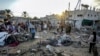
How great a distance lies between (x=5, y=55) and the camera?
33.5ft

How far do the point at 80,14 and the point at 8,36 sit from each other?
28.5m

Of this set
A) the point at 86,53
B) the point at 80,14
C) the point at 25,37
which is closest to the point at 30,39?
the point at 25,37

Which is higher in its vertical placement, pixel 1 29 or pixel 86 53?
pixel 1 29

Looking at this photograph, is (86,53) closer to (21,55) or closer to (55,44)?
(55,44)

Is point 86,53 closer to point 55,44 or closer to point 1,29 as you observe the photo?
point 55,44

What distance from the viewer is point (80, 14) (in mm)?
39469

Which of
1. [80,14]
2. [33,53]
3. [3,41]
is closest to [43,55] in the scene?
[33,53]

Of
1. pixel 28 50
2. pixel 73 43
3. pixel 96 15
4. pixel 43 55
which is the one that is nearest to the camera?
pixel 43 55

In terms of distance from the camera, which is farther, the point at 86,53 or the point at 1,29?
the point at 1,29

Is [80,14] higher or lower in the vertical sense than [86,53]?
higher

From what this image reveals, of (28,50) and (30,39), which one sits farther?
(30,39)

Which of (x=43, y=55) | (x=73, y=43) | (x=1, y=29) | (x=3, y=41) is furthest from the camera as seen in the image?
(x=1, y=29)

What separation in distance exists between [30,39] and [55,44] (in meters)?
2.53

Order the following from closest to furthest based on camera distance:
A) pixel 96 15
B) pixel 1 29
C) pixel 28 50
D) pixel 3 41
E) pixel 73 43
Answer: pixel 28 50 < pixel 3 41 < pixel 73 43 < pixel 1 29 < pixel 96 15
